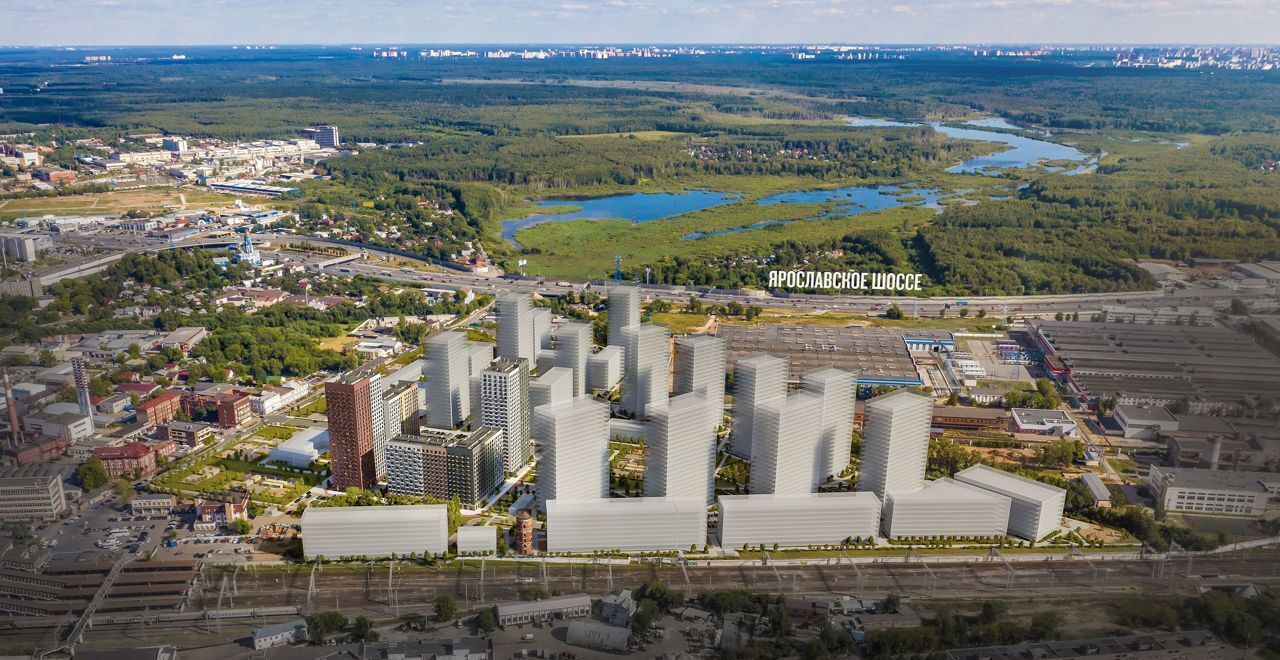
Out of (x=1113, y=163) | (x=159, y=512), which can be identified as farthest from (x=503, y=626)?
(x=1113, y=163)

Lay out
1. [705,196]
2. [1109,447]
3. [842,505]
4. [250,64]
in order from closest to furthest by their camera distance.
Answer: [842,505]
[1109,447]
[705,196]
[250,64]

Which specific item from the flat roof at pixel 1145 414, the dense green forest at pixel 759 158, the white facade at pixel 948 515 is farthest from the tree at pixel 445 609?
the dense green forest at pixel 759 158

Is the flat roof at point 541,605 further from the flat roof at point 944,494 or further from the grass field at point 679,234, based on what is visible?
the grass field at point 679,234

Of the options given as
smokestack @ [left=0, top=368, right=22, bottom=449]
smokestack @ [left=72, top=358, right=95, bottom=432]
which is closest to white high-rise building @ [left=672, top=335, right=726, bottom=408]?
smokestack @ [left=72, top=358, right=95, bottom=432]

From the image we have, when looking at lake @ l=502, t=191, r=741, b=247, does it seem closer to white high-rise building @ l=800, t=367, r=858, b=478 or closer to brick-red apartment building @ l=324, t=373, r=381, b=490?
brick-red apartment building @ l=324, t=373, r=381, b=490

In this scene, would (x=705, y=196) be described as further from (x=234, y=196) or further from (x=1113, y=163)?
(x=234, y=196)
